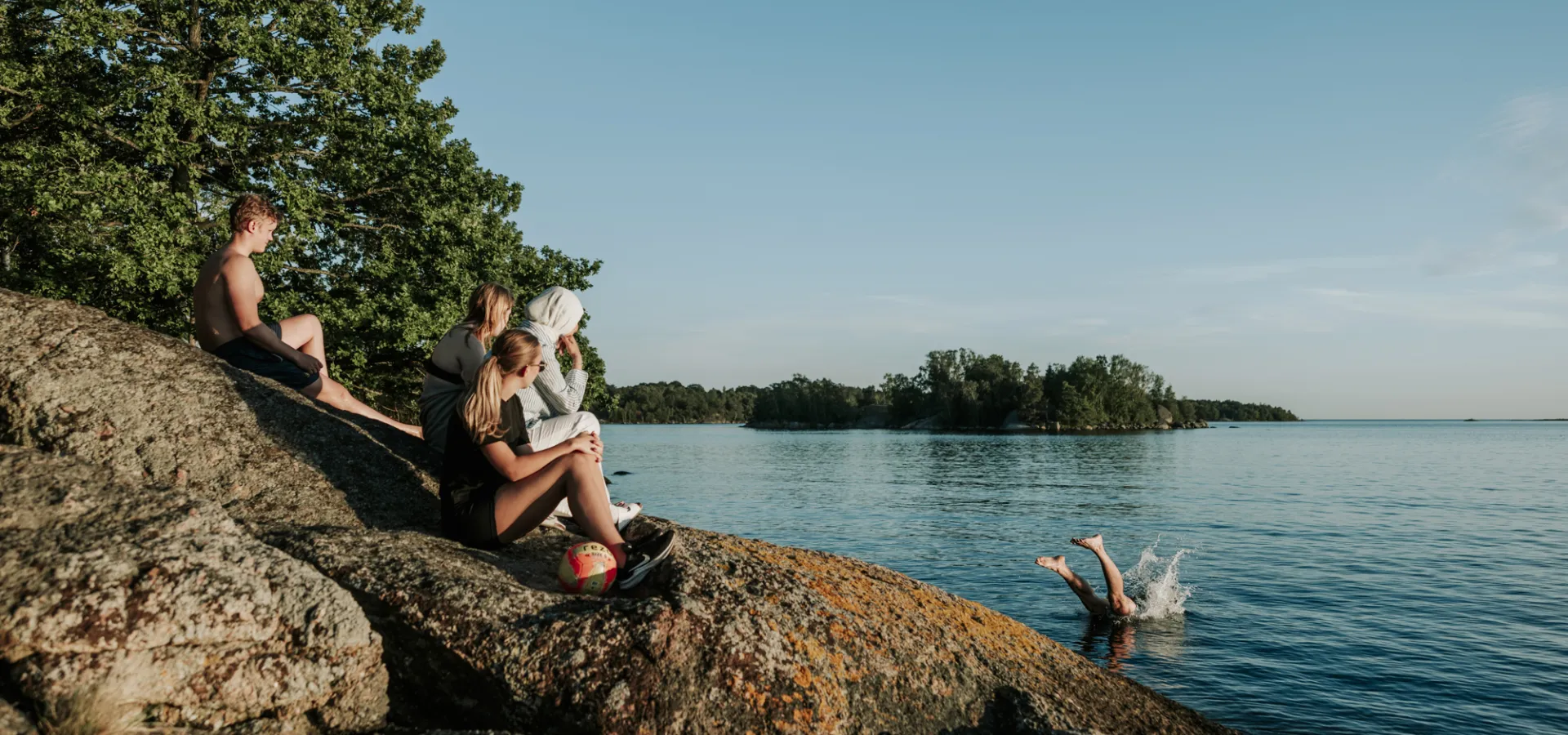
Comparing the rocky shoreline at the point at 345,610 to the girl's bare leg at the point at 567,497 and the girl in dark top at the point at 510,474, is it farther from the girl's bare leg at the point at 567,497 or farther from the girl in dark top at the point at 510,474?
the girl's bare leg at the point at 567,497

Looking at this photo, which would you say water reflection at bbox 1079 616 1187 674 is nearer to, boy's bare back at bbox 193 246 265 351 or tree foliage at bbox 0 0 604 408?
boy's bare back at bbox 193 246 265 351

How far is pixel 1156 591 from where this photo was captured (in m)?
16.5

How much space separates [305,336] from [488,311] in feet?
7.45

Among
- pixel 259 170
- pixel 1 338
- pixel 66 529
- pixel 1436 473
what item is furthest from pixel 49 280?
pixel 1436 473

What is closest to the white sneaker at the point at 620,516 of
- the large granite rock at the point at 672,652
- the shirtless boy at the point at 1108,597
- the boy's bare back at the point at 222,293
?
the large granite rock at the point at 672,652

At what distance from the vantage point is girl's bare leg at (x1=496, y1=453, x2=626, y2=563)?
6121 mm

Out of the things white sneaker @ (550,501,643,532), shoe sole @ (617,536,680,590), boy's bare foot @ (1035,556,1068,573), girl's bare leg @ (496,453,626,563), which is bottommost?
boy's bare foot @ (1035,556,1068,573)

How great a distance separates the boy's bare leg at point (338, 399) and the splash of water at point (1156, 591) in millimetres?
13032

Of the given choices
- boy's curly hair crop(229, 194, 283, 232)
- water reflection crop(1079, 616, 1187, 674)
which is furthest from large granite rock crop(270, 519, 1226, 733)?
water reflection crop(1079, 616, 1187, 674)

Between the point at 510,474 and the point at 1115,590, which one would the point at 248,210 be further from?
the point at 1115,590

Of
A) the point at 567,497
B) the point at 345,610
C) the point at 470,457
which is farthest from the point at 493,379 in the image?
the point at 345,610

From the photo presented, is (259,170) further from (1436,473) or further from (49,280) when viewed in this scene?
(1436,473)

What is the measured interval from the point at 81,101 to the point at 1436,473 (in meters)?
65.8

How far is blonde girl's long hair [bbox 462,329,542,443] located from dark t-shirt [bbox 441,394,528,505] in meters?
0.06
